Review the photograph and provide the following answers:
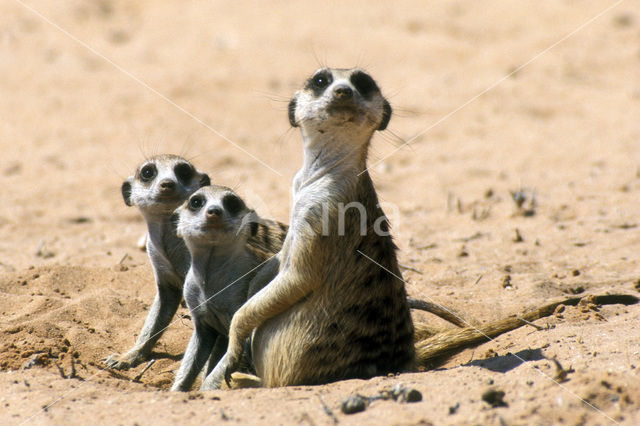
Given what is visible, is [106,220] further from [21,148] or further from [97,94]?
[97,94]

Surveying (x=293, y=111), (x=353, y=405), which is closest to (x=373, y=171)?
(x=293, y=111)

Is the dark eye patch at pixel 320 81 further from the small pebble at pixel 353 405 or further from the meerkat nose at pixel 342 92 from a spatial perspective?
the small pebble at pixel 353 405

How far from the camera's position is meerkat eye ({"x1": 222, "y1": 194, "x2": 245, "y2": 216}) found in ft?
11.9

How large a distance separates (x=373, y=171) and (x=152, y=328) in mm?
3416

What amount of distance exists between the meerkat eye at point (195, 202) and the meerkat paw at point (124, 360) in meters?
0.83

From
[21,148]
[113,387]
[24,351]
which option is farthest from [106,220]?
[113,387]

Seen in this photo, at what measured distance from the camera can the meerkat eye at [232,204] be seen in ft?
11.9

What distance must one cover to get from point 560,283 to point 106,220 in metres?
3.66

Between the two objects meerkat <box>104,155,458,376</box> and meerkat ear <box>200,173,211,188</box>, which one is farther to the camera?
meerkat ear <box>200,173,211,188</box>

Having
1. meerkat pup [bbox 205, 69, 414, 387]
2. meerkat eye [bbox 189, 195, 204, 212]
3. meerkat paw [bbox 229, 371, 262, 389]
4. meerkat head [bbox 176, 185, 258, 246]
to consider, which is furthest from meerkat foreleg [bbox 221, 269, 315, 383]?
meerkat eye [bbox 189, 195, 204, 212]

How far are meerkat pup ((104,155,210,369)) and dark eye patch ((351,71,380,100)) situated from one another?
47.9 inches

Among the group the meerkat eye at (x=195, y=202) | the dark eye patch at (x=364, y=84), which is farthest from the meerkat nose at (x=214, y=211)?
the dark eye patch at (x=364, y=84)

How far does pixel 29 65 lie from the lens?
956cm

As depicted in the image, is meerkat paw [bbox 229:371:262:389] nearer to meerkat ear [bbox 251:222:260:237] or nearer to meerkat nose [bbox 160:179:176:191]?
meerkat ear [bbox 251:222:260:237]
